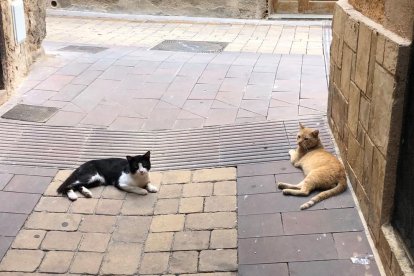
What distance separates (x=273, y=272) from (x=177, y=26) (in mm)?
7802

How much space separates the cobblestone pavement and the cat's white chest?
10 centimetres

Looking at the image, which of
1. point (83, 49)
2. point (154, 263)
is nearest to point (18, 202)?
point (154, 263)

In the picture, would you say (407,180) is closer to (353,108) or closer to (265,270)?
(265,270)

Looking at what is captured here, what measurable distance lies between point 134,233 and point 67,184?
82 centimetres

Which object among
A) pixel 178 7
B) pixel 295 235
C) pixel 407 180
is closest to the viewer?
pixel 407 180

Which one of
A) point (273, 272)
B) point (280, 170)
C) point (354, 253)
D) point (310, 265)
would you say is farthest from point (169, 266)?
point (280, 170)

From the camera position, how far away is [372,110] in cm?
357

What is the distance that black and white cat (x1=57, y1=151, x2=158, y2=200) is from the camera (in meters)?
4.38

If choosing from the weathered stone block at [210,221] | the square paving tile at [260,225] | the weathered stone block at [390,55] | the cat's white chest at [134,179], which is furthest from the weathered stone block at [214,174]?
the weathered stone block at [390,55]

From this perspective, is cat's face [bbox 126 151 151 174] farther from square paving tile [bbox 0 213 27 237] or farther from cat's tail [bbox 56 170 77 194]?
square paving tile [bbox 0 213 27 237]

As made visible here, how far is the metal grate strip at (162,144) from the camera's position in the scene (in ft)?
16.0

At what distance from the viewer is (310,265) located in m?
3.37

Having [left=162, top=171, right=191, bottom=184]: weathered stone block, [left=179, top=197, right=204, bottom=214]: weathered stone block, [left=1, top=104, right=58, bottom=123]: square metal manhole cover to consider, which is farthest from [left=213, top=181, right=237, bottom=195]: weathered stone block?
[left=1, top=104, right=58, bottom=123]: square metal manhole cover

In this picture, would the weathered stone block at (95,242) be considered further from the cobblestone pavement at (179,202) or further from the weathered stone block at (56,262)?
the weathered stone block at (56,262)
